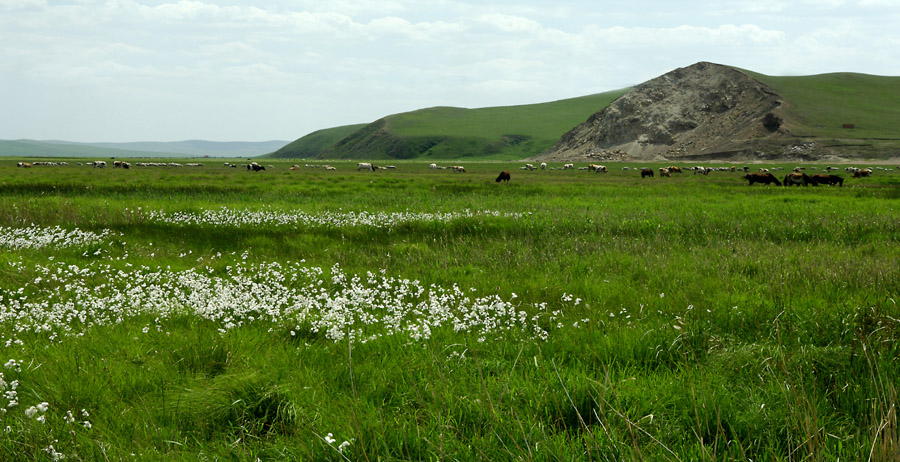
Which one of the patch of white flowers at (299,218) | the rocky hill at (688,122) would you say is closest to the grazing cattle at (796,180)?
the patch of white flowers at (299,218)

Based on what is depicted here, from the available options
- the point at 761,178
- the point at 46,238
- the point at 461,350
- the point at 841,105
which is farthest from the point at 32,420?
the point at 841,105

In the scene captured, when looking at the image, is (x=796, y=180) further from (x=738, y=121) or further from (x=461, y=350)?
(x=738, y=121)

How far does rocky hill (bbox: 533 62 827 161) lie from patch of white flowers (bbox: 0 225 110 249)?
134761 millimetres

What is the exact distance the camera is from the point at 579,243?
1346cm

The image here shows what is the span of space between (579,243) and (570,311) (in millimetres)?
6087

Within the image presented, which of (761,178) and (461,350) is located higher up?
(761,178)

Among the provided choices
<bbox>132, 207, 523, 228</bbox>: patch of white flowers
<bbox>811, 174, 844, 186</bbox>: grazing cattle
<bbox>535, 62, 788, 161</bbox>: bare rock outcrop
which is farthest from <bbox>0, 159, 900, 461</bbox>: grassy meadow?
<bbox>535, 62, 788, 161</bbox>: bare rock outcrop

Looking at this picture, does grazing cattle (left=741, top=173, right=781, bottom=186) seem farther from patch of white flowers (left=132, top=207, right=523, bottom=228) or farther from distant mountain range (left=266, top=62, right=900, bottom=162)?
distant mountain range (left=266, top=62, right=900, bottom=162)

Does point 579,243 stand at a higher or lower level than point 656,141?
lower

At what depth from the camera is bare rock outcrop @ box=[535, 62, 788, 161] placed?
132250 mm

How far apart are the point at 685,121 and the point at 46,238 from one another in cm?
16379

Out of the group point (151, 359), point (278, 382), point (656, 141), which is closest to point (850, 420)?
point (278, 382)

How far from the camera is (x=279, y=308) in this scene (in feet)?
24.3

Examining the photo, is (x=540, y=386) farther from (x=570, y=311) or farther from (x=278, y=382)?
(x=570, y=311)
